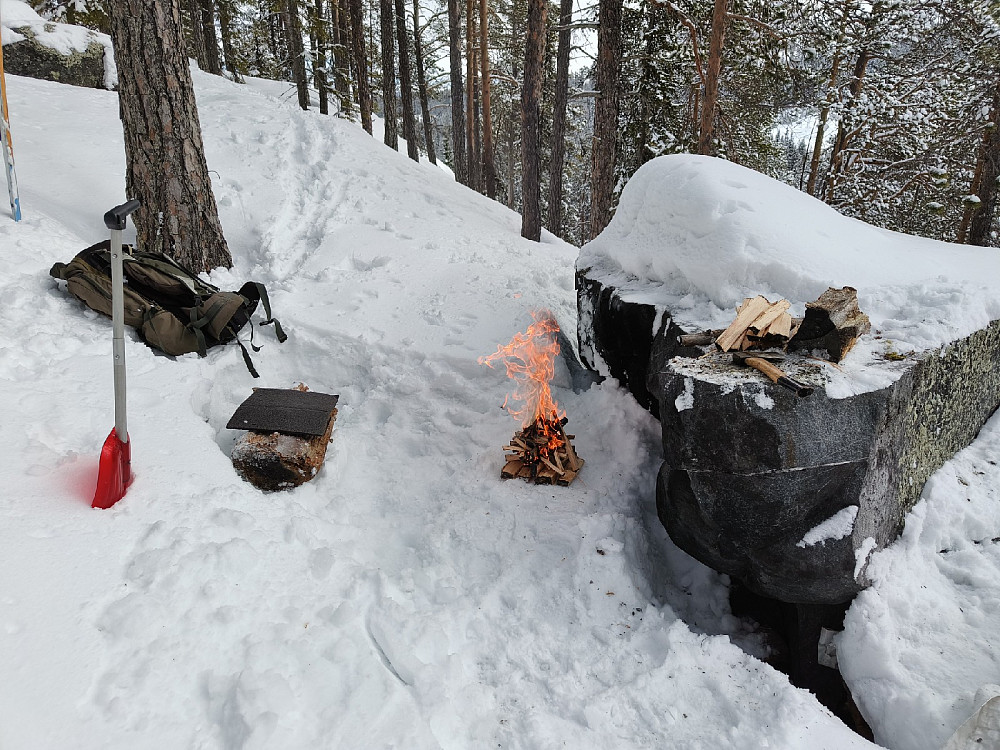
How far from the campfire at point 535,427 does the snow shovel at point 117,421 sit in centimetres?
238

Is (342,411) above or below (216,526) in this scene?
below

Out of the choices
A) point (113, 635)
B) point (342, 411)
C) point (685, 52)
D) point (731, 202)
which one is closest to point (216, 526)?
point (113, 635)

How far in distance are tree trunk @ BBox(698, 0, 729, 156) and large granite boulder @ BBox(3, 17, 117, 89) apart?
11.0 m

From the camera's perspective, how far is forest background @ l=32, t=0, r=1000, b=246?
27.5 ft

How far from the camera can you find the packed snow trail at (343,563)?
212cm

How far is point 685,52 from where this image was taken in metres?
10.3

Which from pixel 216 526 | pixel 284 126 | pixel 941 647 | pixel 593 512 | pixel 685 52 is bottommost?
pixel 593 512

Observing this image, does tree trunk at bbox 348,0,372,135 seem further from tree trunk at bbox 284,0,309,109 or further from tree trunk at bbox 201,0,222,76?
tree trunk at bbox 201,0,222,76

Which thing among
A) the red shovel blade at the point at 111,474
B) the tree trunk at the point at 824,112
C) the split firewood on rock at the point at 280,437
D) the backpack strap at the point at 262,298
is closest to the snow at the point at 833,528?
the split firewood on rock at the point at 280,437

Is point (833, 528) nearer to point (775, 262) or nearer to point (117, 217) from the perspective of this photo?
point (775, 262)

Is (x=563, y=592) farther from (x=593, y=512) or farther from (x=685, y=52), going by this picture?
(x=685, y=52)

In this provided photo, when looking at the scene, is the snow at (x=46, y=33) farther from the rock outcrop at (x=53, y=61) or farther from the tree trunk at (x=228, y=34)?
the tree trunk at (x=228, y=34)

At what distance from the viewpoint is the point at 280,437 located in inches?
142

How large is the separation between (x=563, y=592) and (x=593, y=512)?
73 cm
